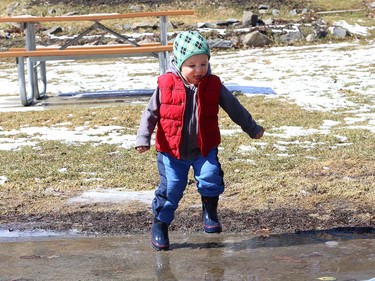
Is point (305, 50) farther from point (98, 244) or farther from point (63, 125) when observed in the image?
point (98, 244)

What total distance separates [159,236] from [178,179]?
33 cm

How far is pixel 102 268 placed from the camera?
423cm

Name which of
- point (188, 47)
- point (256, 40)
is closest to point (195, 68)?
point (188, 47)

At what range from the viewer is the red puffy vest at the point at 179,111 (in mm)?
4551

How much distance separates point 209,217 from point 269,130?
11.2 feet

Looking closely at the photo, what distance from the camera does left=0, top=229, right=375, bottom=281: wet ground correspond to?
13.4ft

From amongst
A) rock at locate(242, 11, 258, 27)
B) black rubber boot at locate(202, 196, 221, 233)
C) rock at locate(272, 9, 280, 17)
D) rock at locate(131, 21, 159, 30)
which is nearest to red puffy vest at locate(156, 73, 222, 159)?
black rubber boot at locate(202, 196, 221, 233)

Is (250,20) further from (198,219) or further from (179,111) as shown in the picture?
(179,111)

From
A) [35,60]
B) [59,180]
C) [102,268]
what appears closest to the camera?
[102,268]

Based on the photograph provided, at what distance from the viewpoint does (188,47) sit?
14.8 feet

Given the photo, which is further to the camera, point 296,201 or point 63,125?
point 63,125

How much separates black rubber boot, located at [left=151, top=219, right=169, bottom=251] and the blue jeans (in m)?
0.04

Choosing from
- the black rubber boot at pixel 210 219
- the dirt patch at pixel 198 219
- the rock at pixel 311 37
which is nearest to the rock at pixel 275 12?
the rock at pixel 311 37

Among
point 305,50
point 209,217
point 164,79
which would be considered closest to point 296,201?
point 209,217
